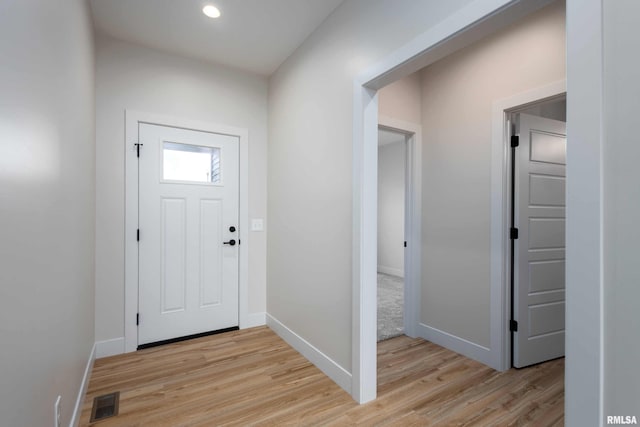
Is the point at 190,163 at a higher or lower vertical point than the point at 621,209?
higher

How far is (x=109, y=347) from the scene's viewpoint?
2.66 meters

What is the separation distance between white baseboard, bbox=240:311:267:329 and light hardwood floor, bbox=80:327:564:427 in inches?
18.0

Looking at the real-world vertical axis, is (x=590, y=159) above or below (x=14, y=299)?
above

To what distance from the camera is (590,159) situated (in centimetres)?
102

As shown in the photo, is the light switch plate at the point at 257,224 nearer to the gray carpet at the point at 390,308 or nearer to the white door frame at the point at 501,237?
the gray carpet at the point at 390,308

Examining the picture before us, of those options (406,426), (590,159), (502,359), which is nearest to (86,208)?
(406,426)

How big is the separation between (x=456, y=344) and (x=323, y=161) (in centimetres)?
209

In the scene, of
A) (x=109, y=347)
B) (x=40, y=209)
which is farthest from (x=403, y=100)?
(x=109, y=347)

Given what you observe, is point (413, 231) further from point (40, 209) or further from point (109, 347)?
point (109, 347)

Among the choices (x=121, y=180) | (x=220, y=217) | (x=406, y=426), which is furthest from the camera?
(x=220, y=217)

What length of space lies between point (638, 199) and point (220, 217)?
3048 millimetres

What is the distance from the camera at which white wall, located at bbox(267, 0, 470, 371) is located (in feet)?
6.36

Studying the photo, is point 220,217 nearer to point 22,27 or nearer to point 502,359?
point 22,27

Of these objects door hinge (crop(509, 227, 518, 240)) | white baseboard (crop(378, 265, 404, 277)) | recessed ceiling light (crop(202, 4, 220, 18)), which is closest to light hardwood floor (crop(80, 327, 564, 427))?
door hinge (crop(509, 227, 518, 240))
